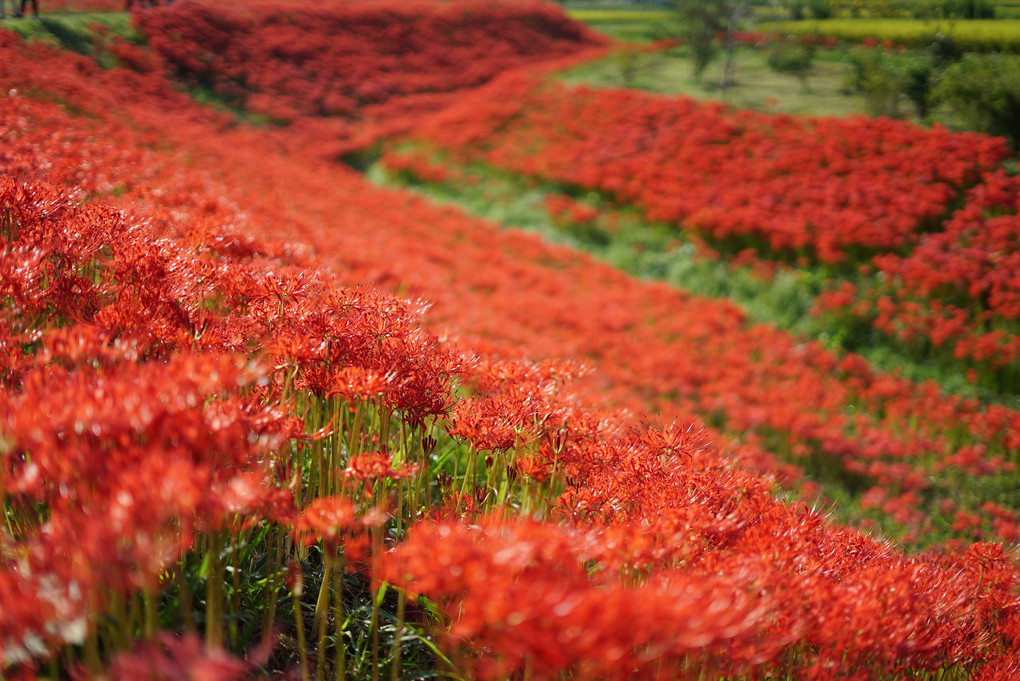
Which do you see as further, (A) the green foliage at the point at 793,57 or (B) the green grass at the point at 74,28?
(A) the green foliage at the point at 793,57

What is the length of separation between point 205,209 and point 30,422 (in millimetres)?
3705

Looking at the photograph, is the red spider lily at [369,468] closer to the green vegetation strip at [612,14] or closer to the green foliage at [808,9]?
the green foliage at [808,9]

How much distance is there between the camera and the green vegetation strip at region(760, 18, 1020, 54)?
8320mm

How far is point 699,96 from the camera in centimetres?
1834

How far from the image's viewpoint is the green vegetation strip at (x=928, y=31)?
8.32 meters

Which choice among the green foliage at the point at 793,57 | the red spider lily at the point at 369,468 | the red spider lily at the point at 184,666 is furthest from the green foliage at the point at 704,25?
the red spider lily at the point at 184,666

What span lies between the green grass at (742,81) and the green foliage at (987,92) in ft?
11.6

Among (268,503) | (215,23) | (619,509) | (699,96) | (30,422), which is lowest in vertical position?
(619,509)

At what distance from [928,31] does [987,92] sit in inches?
63.9

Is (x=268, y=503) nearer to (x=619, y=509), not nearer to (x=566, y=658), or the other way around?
(x=566, y=658)

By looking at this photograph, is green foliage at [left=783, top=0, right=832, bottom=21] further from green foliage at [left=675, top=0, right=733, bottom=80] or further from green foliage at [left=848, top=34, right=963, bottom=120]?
green foliage at [left=675, top=0, right=733, bottom=80]

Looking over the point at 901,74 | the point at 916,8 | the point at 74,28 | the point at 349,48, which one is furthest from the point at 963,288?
the point at 349,48

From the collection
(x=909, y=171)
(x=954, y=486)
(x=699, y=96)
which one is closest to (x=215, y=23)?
(x=699, y=96)

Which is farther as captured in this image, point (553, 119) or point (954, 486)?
point (553, 119)
